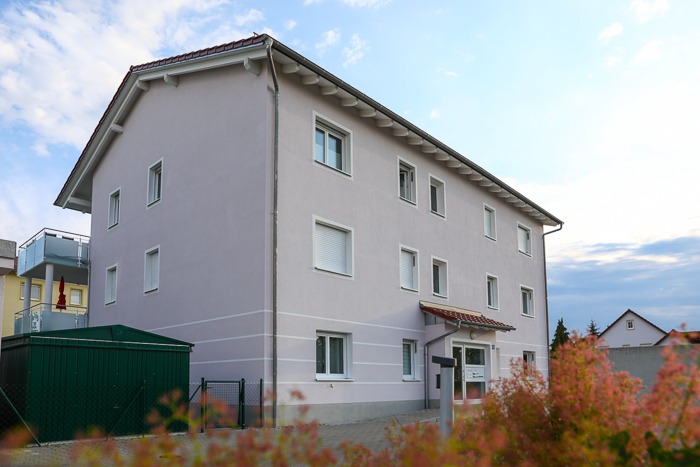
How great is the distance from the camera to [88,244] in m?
24.2

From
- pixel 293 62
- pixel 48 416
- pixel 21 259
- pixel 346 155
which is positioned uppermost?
pixel 293 62

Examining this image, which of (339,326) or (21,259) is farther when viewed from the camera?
(21,259)

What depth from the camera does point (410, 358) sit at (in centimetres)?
1945

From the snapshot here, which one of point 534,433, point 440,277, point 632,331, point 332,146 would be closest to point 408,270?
point 440,277

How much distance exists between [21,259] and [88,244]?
3.33 metres

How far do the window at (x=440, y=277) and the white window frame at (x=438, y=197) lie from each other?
153cm

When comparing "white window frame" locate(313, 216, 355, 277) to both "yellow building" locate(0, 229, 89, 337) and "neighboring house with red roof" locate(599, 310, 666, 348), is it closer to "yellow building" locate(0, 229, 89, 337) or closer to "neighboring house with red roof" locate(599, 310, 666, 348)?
"yellow building" locate(0, 229, 89, 337)

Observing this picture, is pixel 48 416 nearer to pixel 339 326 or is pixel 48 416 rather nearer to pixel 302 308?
pixel 302 308

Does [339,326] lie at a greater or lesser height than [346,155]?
lesser

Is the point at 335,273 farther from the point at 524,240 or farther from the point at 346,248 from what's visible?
the point at 524,240

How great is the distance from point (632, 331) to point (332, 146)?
4983 centimetres

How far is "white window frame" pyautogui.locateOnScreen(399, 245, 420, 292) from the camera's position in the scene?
19500 mm

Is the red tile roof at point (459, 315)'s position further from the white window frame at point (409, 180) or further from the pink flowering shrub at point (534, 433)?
the pink flowering shrub at point (534, 433)

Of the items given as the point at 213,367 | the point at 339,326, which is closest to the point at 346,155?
the point at 339,326
